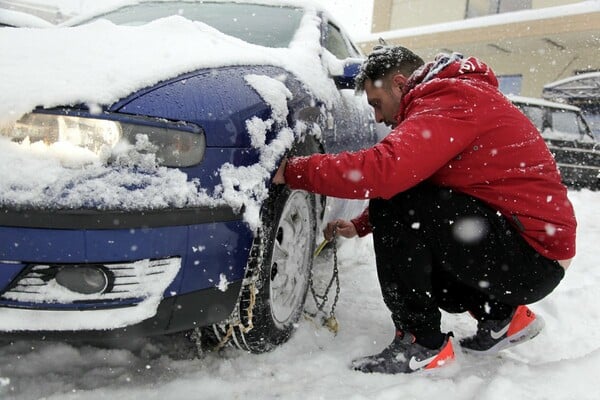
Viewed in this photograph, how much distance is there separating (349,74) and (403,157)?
0.82 metres

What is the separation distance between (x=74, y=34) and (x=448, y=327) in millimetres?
1899

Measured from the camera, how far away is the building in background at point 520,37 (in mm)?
12344

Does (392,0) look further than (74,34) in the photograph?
Yes

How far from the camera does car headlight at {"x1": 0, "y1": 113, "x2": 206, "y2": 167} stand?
1.31 m

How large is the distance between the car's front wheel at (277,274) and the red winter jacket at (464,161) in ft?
0.56

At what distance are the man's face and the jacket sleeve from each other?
289 millimetres

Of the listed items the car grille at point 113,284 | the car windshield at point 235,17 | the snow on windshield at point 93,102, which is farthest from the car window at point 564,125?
the car grille at point 113,284

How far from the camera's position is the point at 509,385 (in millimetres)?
1668

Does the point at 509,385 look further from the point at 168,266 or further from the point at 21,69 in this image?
the point at 21,69

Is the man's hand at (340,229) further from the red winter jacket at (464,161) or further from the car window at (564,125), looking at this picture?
the car window at (564,125)

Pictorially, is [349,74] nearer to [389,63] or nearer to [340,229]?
[389,63]

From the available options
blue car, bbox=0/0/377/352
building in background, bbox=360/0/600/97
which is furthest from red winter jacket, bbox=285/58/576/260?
building in background, bbox=360/0/600/97

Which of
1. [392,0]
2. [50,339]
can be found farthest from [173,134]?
[392,0]

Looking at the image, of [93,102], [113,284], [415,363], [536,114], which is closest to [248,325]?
[113,284]
